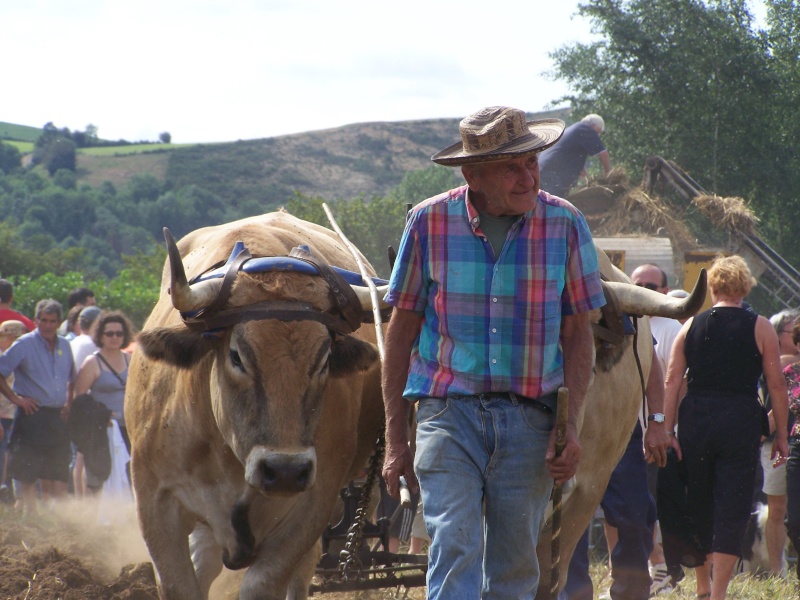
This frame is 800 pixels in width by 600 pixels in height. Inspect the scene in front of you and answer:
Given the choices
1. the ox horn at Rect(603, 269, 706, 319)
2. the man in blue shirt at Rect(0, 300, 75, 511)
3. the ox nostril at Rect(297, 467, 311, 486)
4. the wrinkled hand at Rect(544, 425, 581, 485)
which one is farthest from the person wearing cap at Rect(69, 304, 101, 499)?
the wrinkled hand at Rect(544, 425, 581, 485)

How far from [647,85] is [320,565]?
17731 millimetres

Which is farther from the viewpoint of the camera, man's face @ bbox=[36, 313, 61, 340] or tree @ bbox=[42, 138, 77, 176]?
tree @ bbox=[42, 138, 77, 176]

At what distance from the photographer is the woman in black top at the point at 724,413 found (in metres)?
6.53

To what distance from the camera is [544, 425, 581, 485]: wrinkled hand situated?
354 centimetres

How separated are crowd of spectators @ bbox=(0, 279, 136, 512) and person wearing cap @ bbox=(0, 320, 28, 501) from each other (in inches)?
17.5

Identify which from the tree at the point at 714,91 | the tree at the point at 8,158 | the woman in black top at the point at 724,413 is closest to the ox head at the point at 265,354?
the woman in black top at the point at 724,413

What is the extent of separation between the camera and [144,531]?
492 cm

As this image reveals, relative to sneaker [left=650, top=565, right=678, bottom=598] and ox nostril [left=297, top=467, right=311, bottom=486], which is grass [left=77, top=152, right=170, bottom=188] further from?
ox nostril [left=297, top=467, right=311, bottom=486]

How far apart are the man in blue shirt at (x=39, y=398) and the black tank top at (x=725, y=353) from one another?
592cm

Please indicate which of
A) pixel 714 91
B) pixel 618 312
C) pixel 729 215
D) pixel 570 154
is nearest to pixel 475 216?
pixel 618 312

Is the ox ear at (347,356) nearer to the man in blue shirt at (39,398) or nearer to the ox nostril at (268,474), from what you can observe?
the ox nostril at (268,474)

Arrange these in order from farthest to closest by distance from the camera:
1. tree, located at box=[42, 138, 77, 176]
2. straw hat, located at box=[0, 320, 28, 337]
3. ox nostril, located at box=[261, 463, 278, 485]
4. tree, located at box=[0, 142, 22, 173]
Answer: tree, located at box=[42, 138, 77, 176] → tree, located at box=[0, 142, 22, 173] → straw hat, located at box=[0, 320, 28, 337] → ox nostril, located at box=[261, 463, 278, 485]

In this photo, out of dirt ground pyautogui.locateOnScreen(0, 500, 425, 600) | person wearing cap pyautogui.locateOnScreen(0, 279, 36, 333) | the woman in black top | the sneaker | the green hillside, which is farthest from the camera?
the green hillside

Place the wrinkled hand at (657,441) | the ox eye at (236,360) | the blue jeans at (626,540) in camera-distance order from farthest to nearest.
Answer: the blue jeans at (626,540) → the wrinkled hand at (657,441) → the ox eye at (236,360)
